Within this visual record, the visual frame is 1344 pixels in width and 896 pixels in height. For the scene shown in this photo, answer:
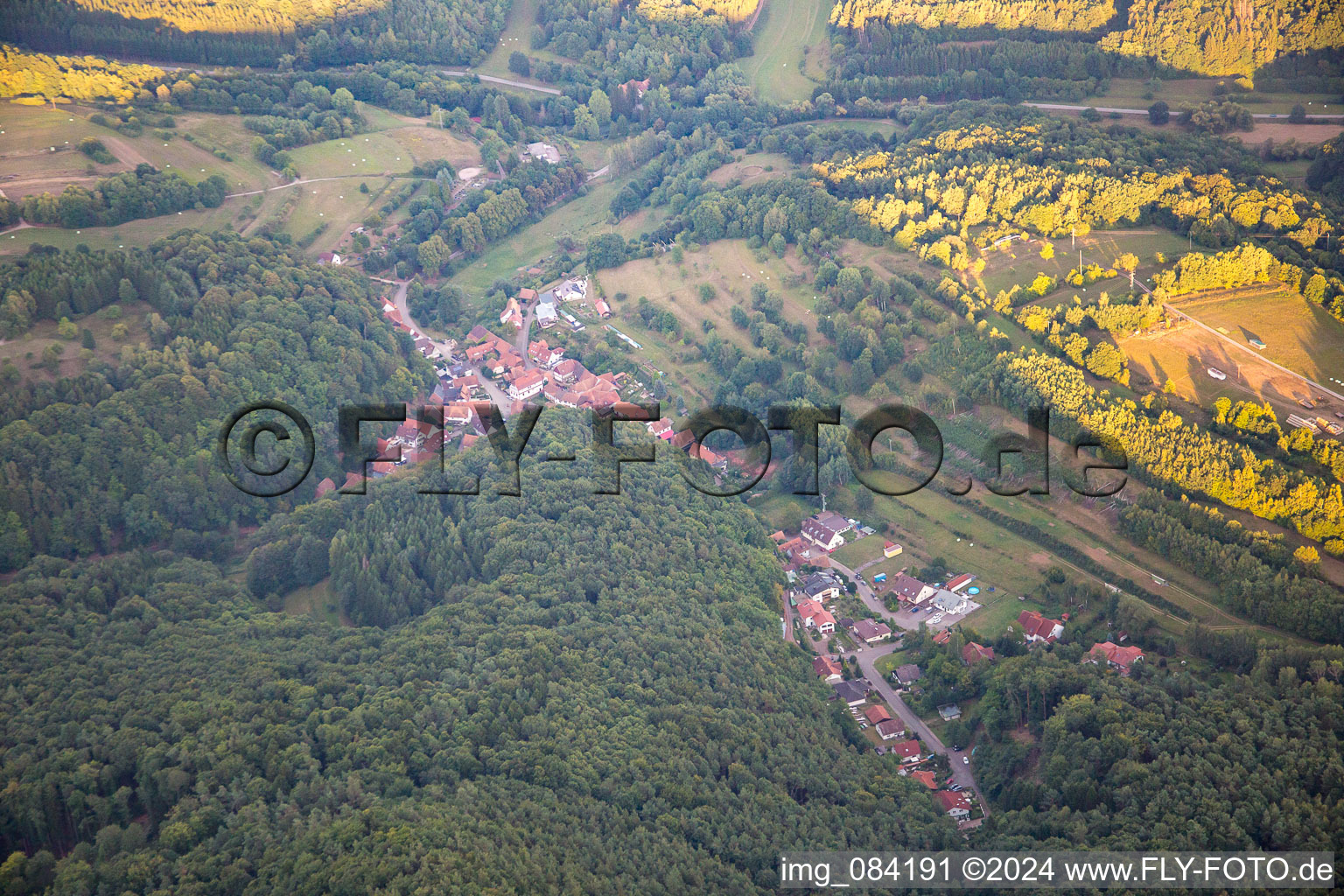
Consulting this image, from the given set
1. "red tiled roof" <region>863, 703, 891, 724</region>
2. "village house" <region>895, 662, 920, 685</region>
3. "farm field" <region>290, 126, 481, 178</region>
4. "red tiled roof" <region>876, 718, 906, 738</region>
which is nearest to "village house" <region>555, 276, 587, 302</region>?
"farm field" <region>290, 126, 481, 178</region>

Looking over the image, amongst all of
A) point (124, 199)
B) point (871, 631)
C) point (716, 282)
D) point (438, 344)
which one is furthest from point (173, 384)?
point (871, 631)

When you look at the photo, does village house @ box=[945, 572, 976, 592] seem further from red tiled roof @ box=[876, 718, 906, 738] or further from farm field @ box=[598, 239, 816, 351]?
farm field @ box=[598, 239, 816, 351]

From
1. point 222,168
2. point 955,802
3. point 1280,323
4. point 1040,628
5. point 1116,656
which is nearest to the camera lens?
point 955,802

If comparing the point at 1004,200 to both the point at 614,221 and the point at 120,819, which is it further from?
the point at 120,819

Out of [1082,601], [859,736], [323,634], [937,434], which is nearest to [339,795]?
[323,634]

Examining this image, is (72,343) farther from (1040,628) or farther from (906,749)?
(1040,628)
